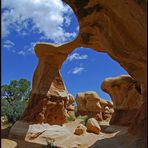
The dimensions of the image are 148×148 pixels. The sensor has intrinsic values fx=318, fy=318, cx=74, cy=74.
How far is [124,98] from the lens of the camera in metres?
20.8

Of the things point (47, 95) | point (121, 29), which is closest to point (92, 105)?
point (47, 95)

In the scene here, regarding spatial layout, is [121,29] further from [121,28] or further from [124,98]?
[124,98]

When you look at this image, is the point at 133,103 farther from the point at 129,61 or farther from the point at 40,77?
the point at 129,61

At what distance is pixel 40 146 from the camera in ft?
45.5

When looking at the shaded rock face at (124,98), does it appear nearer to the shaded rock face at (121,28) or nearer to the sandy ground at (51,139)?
the sandy ground at (51,139)

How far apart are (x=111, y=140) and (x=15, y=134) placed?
541cm

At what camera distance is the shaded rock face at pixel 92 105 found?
28641 millimetres

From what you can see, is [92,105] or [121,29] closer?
[121,29]

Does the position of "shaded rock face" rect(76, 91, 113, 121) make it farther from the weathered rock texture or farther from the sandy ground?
the weathered rock texture

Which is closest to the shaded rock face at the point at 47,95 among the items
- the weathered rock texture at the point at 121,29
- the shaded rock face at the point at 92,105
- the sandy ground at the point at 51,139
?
the sandy ground at the point at 51,139

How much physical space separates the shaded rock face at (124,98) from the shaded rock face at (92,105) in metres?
6.81

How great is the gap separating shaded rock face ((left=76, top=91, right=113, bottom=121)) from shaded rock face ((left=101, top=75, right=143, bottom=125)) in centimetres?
681

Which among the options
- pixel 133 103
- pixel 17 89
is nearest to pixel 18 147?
pixel 133 103

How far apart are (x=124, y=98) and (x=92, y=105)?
820 cm
